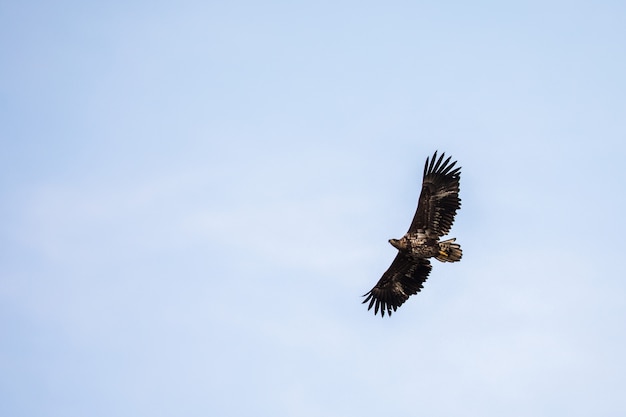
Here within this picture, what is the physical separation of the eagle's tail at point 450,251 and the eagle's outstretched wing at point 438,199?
0.66 metres

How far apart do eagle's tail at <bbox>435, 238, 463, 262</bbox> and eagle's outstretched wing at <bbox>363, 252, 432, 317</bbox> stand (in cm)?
201

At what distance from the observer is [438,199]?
102 feet

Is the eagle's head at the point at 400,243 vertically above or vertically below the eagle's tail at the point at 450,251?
above

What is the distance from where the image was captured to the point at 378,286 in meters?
33.4

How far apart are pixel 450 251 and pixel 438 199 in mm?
1931

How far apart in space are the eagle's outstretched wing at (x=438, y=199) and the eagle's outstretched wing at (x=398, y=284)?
5.94ft

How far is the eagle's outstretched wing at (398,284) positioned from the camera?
32.6 m

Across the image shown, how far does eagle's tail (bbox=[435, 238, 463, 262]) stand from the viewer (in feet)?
98.9

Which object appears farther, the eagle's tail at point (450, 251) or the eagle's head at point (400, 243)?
the eagle's head at point (400, 243)

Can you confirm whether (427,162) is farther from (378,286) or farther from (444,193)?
(378,286)

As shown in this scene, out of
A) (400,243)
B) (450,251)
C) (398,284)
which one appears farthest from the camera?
(398,284)

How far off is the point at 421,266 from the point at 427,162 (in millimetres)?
3900

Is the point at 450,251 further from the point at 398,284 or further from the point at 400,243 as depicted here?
the point at 398,284

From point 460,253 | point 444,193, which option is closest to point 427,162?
point 444,193
